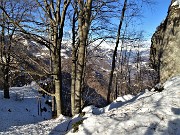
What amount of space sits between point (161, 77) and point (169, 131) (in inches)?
236

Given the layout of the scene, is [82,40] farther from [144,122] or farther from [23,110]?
[23,110]

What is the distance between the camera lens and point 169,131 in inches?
177

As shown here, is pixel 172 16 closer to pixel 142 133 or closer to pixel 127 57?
pixel 142 133

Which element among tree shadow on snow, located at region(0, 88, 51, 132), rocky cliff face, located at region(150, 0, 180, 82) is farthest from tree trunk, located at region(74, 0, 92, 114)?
tree shadow on snow, located at region(0, 88, 51, 132)

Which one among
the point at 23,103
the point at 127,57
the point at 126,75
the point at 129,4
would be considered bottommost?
the point at 23,103

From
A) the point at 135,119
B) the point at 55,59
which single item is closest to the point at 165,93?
the point at 135,119

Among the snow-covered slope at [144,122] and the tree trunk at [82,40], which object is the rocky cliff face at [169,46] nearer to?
the tree trunk at [82,40]

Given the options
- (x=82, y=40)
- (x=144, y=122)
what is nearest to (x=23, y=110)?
(x=82, y=40)

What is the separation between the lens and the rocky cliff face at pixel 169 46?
961 centimetres

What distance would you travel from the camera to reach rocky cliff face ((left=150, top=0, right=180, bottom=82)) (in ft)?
31.5

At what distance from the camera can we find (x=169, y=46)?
9930 mm

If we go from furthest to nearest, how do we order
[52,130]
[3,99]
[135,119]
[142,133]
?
[3,99], [52,130], [135,119], [142,133]

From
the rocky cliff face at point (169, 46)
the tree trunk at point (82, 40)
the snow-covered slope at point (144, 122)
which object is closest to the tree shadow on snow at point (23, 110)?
the tree trunk at point (82, 40)

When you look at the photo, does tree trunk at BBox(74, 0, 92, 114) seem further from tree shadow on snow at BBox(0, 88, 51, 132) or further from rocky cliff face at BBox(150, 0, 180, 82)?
tree shadow on snow at BBox(0, 88, 51, 132)
